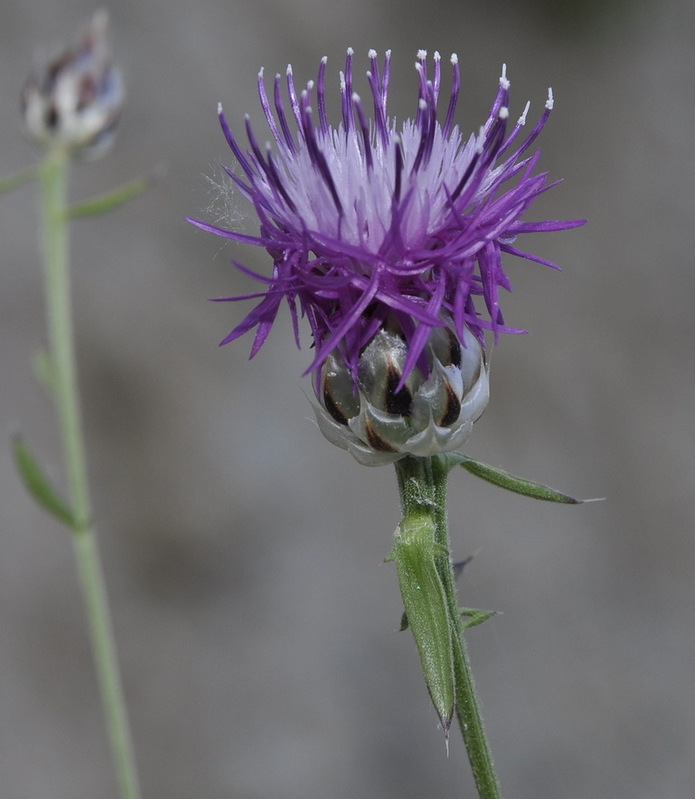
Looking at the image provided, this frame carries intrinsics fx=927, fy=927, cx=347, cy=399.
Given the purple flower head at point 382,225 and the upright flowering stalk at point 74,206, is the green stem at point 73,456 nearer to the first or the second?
the upright flowering stalk at point 74,206

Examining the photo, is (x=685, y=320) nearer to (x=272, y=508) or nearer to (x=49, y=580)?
(x=272, y=508)

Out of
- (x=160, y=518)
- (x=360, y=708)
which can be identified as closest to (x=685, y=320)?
(x=360, y=708)

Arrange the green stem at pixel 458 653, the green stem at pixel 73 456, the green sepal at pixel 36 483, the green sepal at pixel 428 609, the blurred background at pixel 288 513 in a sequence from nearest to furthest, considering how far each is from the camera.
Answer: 1. the green sepal at pixel 428 609
2. the green stem at pixel 458 653
3. the green sepal at pixel 36 483
4. the green stem at pixel 73 456
5. the blurred background at pixel 288 513

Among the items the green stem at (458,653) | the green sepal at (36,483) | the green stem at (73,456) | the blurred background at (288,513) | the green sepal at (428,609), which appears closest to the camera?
the green sepal at (428,609)

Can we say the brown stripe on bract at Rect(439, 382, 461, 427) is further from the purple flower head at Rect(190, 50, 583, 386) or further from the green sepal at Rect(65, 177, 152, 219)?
the green sepal at Rect(65, 177, 152, 219)

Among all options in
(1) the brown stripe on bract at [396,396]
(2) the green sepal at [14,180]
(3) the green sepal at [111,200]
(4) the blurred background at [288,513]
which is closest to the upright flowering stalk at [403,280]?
(1) the brown stripe on bract at [396,396]

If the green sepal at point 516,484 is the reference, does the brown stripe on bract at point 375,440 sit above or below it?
above

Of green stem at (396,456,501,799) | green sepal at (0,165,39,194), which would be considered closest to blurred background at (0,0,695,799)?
green sepal at (0,165,39,194)
